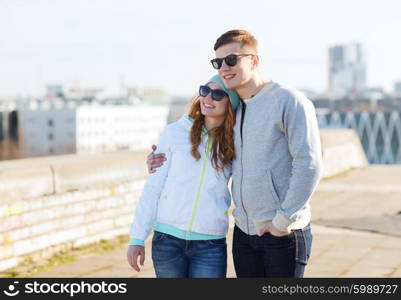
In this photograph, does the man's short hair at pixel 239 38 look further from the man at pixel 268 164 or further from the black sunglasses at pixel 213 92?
the black sunglasses at pixel 213 92

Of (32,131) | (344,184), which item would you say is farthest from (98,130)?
(344,184)

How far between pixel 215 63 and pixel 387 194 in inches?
388

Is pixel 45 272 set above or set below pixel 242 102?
below

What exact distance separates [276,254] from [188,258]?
1.43 feet

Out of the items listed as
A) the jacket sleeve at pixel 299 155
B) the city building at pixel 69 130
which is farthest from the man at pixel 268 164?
the city building at pixel 69 130

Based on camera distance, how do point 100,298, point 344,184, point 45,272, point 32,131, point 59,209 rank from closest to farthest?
point 100,298, point 45,272, point 59,209, point 344,184, point 32,131

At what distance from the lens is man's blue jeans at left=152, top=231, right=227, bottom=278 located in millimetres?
3947

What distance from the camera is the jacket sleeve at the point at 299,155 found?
3662 millimetres

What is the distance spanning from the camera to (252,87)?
385cm

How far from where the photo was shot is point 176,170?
3994 mm

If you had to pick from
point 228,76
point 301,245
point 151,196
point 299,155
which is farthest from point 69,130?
point 299,155

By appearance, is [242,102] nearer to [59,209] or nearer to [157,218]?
[157,218]

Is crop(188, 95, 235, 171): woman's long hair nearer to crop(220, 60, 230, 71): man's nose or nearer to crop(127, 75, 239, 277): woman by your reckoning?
crop(127, 75, 239, 277): woman

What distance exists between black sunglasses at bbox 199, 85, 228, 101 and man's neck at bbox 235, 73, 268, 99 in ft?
0.26
